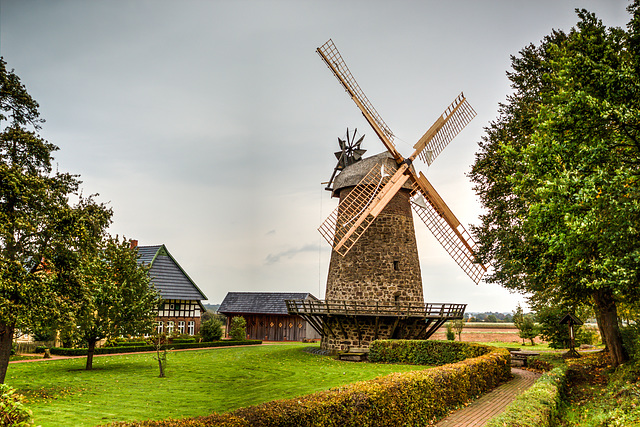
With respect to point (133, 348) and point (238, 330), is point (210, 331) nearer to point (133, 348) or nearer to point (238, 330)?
point (238, 330)

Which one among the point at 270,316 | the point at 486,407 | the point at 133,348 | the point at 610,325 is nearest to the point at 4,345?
the point at 486,407

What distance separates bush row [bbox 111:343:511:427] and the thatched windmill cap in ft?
41.8

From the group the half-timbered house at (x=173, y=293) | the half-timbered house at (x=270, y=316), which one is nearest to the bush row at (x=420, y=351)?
the half-timbered house at (x=270, y=316)

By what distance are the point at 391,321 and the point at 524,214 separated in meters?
11.2

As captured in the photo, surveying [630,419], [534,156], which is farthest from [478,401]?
[534,156]

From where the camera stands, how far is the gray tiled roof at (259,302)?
41719mm

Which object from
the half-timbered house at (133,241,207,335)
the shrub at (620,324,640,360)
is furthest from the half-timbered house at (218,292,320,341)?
the shrub at (620,324,640,360)

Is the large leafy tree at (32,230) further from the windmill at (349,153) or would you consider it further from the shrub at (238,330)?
the shrub at (238,330)

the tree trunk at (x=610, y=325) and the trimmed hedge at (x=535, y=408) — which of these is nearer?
the trimmed hedge at (x=535, y=408)

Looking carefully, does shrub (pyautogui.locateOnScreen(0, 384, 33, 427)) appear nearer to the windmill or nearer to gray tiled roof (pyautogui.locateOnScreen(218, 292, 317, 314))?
the windmill

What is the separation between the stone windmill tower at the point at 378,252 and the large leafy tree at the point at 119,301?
827 cm

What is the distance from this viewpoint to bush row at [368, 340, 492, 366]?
2141cm

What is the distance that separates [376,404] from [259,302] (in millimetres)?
35113

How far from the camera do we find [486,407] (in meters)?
12.6
